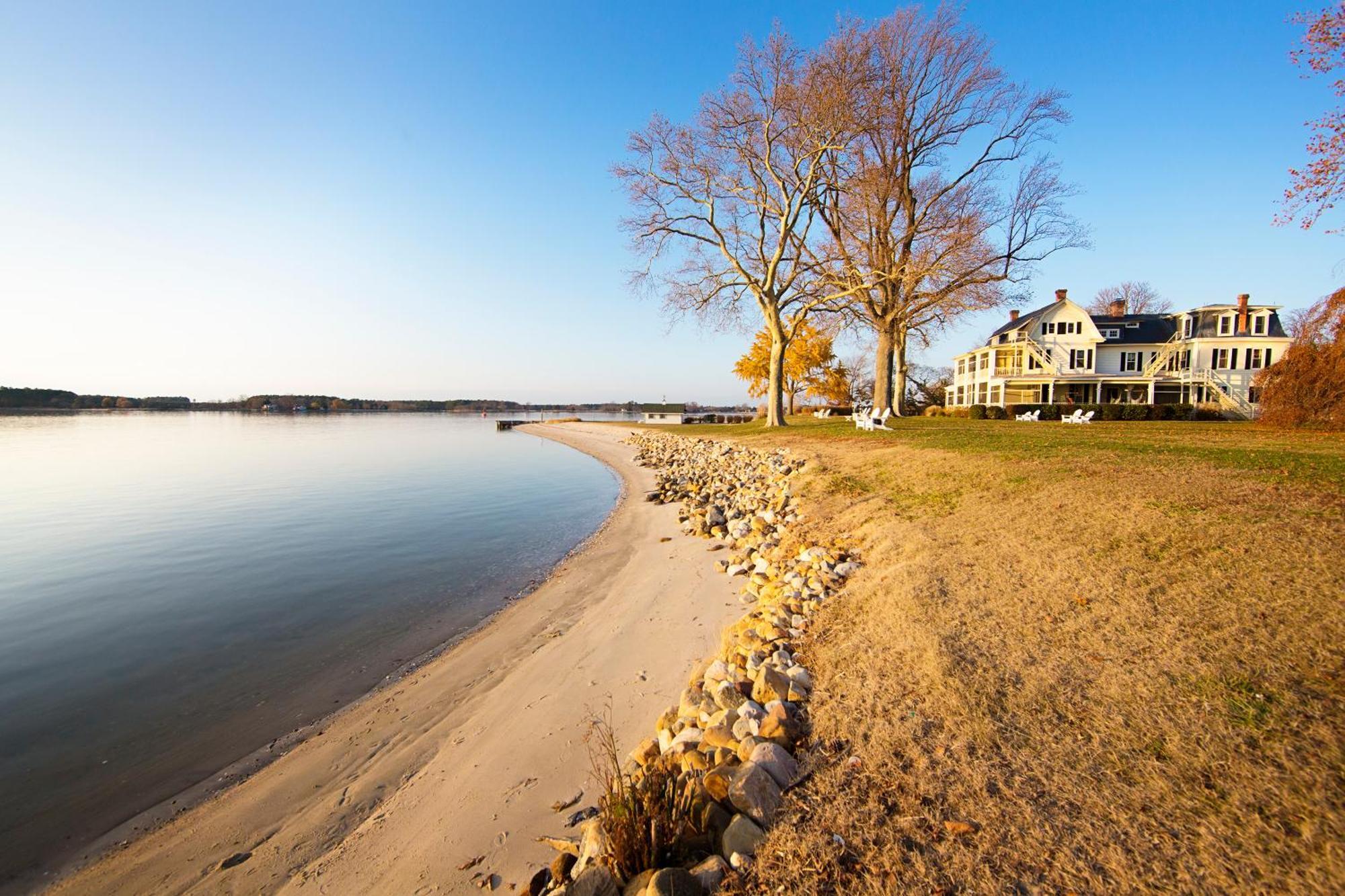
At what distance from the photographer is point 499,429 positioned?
72000 mm

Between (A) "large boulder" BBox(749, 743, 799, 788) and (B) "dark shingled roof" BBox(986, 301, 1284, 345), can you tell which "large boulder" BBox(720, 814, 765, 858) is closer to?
(A) "large boulder" BBox(749, 743, 799, 788)

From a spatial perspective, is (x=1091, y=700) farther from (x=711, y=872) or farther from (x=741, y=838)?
(x=711, y=872)

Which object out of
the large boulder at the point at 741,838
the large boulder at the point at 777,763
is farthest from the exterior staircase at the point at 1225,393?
the large boulder at the point at 741,838

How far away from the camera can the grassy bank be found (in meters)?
2.43

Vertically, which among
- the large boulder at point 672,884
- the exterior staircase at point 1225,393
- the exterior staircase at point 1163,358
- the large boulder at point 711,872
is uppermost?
the exterior staircase at point 1163,358

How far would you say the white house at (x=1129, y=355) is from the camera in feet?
107

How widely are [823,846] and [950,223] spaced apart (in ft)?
84.5

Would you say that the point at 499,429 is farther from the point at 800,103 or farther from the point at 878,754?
the point at 878,754

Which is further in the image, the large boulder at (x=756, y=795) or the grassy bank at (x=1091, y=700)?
the large boulder at (x=756, y=795)

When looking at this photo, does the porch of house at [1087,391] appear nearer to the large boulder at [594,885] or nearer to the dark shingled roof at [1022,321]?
the dark shingled roof at [1022,321]

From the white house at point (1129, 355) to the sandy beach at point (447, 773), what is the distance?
1461 inches

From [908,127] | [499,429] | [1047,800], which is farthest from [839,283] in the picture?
[499,429]

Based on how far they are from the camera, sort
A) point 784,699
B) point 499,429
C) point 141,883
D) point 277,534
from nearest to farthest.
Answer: point 141,883, point 784,699, point 277,534, point 499,429

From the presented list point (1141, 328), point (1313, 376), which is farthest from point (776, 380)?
point (1141, 328)
